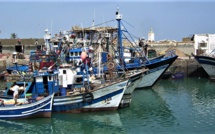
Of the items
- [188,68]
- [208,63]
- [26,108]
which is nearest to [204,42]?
[188,68]

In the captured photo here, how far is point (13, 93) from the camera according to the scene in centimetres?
2028

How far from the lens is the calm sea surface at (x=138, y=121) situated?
57.8ft

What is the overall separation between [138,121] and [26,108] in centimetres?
618

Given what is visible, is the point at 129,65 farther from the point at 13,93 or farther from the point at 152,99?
the point at 13,93

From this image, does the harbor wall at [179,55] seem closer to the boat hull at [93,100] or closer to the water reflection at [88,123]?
the boat hull at [93,100]

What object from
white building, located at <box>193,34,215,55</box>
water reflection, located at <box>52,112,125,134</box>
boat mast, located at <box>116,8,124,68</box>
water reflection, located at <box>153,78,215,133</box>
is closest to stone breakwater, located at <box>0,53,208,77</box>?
water reflection, located at <box>153,78,215,133</box>

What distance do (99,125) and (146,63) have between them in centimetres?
1268

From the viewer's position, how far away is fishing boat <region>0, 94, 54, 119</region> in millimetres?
18531

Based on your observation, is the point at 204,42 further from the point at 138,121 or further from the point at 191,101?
the point at 138,121

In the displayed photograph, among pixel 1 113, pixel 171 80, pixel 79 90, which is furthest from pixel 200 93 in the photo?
pixel 1 113

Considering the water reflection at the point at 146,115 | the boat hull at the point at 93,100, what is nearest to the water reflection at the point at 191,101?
the water reflection at the point at 146,115

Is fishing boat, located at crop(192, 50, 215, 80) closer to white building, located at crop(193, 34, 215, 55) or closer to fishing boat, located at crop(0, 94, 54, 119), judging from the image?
white building, located at crop(193, 34, 215, 55)

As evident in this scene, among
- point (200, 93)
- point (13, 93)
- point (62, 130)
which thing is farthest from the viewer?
point (200, 93)

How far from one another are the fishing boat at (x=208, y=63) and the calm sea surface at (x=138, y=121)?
1265 centimetres
